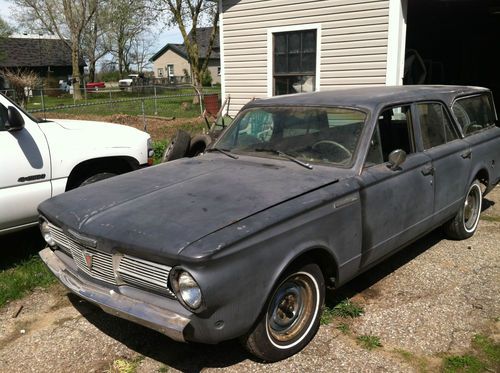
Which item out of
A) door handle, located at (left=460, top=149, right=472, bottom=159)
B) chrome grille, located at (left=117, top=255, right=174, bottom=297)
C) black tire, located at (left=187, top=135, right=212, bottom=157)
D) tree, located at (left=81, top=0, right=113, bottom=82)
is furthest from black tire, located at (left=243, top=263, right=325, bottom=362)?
→ tree, located at (left=81, top=0, right=113, bottom=82)

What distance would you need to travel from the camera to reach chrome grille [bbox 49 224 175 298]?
2732 millimetres

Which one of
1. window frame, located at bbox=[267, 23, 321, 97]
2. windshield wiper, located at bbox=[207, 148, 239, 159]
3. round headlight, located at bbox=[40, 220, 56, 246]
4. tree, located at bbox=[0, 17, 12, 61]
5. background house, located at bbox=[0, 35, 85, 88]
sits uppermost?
tree, located at bbox=[0, 17, 12, 61]

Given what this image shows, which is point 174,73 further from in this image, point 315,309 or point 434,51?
point 315,309

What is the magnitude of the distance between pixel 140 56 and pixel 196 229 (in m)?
76.0

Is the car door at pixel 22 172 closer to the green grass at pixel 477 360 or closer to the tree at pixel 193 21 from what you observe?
the green grass at pixel 477 360

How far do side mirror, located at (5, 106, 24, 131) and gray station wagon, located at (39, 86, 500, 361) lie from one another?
1.27m

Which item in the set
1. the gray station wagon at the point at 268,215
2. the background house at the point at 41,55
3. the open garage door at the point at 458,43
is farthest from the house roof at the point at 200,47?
the gray station wagon at the point at 268,215

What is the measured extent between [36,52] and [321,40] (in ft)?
161

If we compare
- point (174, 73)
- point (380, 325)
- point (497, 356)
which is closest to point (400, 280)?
point (380, 325)

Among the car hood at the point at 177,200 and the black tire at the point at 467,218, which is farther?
the black tire at the point at 467,218

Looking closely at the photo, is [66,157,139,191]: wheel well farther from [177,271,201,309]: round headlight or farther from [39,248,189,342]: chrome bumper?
[177,271,201,309]: round headlight

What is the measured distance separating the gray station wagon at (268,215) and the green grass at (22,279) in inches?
34.9

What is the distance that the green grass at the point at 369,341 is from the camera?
11.0ft

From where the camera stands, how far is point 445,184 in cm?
450
